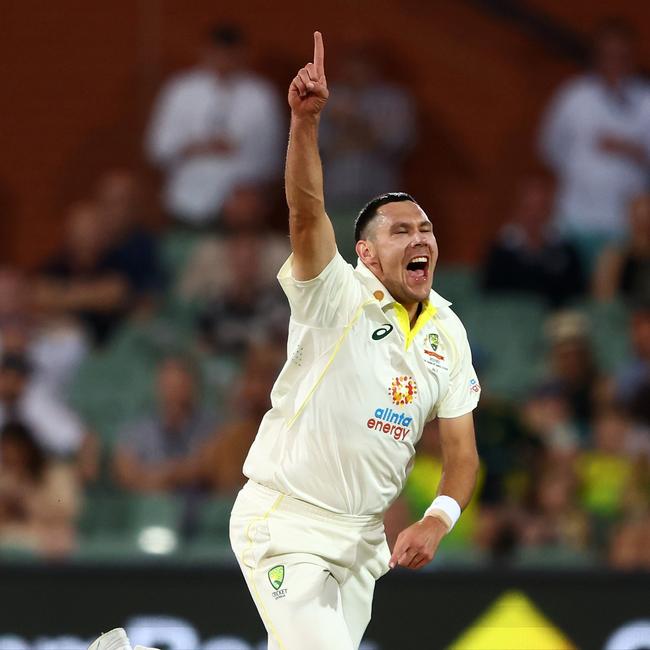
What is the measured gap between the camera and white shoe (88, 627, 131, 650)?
529 centimetres

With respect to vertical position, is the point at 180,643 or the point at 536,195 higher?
the point at 536,195

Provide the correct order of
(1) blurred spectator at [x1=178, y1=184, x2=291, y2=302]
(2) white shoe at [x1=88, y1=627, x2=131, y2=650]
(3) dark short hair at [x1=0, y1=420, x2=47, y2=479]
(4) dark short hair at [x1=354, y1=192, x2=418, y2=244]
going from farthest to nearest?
(1) blurred spectator at [x1=178, y1=184, x2=291, y2=302] < (3) dark short hair at [x1=0, y1=420, x2=47, y2=479] < (2) white shoe at [x1=88, y1=627, x2=131, y2=650] < (4) dark short hair at [x1=354, y1=192, x2=418, y2=244]

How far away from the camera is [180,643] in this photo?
21.4ft

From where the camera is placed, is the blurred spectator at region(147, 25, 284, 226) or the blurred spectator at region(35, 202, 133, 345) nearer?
the blurred spectator at region(35, 202, 133, 345)

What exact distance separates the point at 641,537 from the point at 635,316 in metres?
2.04

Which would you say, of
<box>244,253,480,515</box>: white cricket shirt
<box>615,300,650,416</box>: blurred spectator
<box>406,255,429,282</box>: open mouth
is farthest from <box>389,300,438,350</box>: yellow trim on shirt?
<box>615,300,650,416</box>: blurred spectator

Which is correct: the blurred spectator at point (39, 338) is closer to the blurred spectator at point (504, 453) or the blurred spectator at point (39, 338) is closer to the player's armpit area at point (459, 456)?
the blurred spectator at point (504, 453)

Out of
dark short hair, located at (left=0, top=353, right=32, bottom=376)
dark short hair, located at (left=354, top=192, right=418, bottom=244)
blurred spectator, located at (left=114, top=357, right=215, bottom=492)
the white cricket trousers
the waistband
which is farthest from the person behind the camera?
dark short hair, located at (left=0, top=353, right=32, bottom=376)

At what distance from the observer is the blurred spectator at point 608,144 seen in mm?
9766

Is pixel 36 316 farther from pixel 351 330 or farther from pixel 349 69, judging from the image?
pixel 351 330

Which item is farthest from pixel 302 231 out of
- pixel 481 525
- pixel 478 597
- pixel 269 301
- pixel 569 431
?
pixel 269 301

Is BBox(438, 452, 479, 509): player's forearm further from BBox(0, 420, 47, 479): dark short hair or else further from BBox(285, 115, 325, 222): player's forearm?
BBox(0, 420, 47, 479): dark short hair

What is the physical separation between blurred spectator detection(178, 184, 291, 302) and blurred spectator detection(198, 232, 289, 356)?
0.01 metres

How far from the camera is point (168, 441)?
826 centimetres
